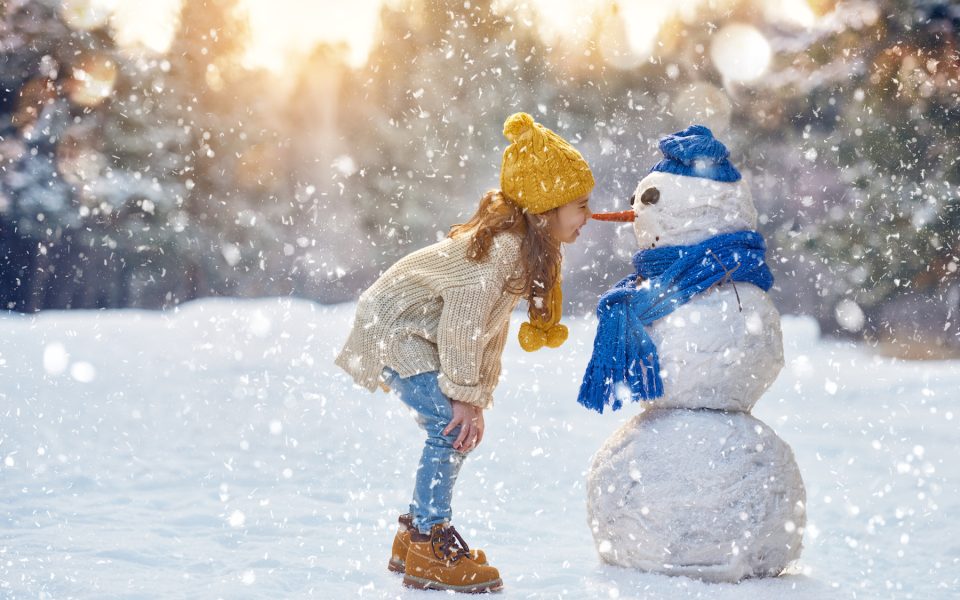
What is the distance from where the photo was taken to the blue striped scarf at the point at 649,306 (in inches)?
127

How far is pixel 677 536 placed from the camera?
306 centimetres

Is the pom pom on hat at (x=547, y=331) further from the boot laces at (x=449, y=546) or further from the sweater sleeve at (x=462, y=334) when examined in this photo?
the boot laces at (x=449, y=546)

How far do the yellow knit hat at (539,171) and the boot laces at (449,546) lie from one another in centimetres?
73

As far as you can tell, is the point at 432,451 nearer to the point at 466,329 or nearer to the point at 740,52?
the point at 466,329

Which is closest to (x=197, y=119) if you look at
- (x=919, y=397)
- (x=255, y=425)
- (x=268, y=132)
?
(x=268, y=132)

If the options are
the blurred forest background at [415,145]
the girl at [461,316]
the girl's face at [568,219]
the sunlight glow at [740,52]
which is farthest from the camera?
the sunlight glow at [740,52]

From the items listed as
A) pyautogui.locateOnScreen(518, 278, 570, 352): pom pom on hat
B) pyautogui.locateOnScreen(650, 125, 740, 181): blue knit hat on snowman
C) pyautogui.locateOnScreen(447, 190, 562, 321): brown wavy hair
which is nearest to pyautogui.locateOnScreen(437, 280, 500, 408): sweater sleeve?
pyautogui.locateOnScreen(447, 190, 562, 321): brown wavy hair

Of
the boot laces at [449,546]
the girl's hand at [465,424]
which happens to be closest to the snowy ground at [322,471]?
the boot laces at [449,546]

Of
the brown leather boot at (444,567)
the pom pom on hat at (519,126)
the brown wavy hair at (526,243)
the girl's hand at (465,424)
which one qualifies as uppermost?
the pom pom on hat at (519,126)

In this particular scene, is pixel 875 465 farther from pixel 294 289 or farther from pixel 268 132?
pixel 268 132

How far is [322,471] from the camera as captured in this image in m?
5.73

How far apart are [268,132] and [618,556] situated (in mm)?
12216

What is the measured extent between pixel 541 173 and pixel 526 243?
0.80ft

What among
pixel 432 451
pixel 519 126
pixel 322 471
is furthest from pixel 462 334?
pixel 322 471
